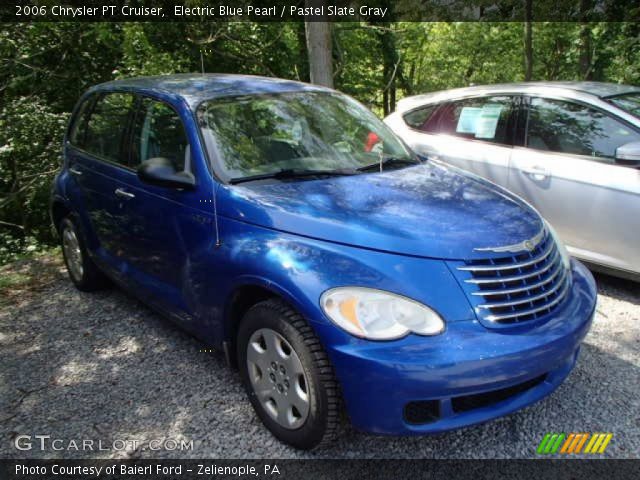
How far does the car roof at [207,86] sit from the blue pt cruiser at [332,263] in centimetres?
2

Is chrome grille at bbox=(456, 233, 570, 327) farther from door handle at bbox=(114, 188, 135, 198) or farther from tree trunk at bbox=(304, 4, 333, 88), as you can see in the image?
tree trunk at bbox=(304, 4, 333, 88)

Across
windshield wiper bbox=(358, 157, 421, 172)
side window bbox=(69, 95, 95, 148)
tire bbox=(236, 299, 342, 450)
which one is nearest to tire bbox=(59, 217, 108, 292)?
side window bbox=(69, 95, 95, 148)

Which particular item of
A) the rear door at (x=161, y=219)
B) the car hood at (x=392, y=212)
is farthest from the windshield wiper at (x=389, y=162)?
the rear door at (x=161, y=219)

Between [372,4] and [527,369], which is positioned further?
[372,4]

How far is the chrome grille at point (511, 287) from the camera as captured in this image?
2.38 m

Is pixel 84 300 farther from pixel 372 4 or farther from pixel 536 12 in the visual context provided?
pixel 536 12

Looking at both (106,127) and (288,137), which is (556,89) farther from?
(106,127)

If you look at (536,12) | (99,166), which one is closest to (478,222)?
(99,166)

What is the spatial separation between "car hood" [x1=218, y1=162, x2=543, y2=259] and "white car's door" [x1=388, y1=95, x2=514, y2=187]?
6.20ft

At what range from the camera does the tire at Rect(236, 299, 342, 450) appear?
7.84 feet

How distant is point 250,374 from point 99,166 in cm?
214

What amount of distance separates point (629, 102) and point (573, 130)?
48 cm

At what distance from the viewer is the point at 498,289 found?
2438 mm

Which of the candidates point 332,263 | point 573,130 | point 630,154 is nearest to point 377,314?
point 332,263
